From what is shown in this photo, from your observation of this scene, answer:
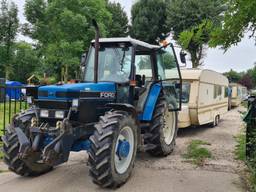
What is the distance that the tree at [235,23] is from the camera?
4.90m

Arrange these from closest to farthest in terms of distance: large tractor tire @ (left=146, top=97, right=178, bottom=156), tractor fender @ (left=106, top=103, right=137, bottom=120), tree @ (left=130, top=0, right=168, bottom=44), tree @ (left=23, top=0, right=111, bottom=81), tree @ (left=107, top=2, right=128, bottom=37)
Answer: tractor fender @ (left=106, top=103, right=137, bottom=120) < large tractor tire @ (left=146, top=97, right=178, bottom=156) < tree @ (left=23, top=0, right=111, bottom=81) < tree @ (left=130, top=0, right=168, bottom=44) < tree @ (left=107, top=2, right=128, bottom=37)

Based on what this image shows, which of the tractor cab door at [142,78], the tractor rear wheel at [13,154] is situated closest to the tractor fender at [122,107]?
the tractor cab door at [142,78]

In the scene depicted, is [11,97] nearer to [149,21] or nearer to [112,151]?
[112,151]

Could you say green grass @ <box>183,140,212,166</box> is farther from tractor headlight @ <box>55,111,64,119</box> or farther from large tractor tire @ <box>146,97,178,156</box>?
tractor headlight @ <box>55,111,64,119</box>

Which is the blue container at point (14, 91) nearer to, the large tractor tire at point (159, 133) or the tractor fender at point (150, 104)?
the tractor fender at point (150, 104)

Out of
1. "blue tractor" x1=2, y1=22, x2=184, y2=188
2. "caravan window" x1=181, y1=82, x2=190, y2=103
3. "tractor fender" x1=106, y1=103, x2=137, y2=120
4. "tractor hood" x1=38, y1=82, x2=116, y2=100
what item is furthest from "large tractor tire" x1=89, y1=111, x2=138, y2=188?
"caravan window" x1=181, y1=82, x2=190, y2=103

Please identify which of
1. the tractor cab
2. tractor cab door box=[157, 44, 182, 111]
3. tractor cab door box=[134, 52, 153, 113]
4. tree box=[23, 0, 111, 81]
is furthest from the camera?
tree box=[23, 0, 111, 81]

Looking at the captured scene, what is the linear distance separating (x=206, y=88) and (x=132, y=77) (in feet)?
19.6

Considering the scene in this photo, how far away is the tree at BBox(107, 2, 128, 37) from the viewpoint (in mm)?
35469

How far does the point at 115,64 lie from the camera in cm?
708

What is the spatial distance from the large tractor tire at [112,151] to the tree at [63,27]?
743 inches

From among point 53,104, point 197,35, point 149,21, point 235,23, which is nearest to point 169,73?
point 197,35

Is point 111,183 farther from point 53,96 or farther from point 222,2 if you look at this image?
point 222,2

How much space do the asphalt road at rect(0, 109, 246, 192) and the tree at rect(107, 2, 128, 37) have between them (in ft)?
92.5
